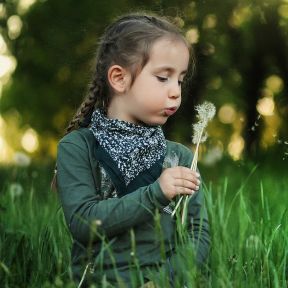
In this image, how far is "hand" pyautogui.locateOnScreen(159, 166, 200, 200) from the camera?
2.10 meters

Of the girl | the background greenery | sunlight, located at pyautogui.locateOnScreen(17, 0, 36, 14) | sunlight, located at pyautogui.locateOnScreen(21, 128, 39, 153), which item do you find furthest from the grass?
sunlight, located at pyautogui.locateOnScreen(21, 128, 39, 153)

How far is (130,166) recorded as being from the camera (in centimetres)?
233

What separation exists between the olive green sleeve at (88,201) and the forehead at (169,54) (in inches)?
14.1

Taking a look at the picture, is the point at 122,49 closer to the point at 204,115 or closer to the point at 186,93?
the point at 204,115

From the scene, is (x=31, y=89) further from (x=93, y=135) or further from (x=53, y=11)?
(x=93, y=135)

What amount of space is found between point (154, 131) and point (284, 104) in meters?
3.77

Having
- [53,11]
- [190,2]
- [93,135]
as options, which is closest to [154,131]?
[93,135]

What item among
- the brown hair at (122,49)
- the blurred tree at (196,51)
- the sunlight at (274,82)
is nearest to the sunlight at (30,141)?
the blurred tree at (196,51)

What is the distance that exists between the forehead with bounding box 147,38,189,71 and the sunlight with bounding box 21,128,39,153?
18.9ft

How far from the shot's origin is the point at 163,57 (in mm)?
2361

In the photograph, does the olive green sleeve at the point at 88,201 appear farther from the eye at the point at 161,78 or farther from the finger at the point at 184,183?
the eye at the point at 161,78

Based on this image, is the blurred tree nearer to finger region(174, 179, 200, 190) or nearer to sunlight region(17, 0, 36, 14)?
sunlight region(17, 0, 36, 14)

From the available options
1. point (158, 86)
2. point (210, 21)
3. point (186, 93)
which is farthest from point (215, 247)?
point (210, 21)

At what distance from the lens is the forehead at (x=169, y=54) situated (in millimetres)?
2344
